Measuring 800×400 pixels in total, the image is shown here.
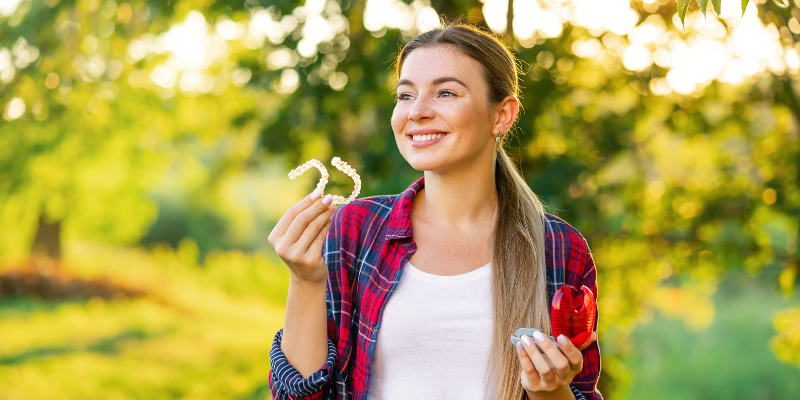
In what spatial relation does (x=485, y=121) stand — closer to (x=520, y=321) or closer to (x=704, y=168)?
(x=520, y=321)

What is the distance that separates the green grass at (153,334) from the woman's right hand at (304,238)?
910 cm

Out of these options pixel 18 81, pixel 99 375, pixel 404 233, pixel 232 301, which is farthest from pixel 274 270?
pixel 404 233

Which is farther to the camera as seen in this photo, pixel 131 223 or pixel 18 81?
pixel 131 223

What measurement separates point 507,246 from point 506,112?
0.45m

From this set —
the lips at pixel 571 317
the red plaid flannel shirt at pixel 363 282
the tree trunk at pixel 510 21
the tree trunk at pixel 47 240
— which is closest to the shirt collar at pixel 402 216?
the red plaid flannel shirt at pixel 363 282

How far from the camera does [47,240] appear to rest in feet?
49.8

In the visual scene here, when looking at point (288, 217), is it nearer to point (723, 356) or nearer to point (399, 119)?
point (399, 119)

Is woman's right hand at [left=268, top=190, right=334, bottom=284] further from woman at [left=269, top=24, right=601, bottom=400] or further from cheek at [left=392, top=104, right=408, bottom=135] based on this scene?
cheek at [left=392, top=104, right=408, bottom=135]

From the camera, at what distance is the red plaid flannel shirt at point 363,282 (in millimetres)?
1848

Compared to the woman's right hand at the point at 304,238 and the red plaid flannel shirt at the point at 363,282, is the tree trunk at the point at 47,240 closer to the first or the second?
the red plaid flannel shirt at the point at 363,282

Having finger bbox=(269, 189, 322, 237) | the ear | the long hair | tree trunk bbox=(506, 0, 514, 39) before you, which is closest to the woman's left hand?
the long hair

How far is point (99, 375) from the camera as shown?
→ 36.6 ft

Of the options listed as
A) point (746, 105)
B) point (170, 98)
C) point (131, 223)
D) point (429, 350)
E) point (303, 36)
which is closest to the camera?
point (429, 350)

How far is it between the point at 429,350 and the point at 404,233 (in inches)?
14.3
